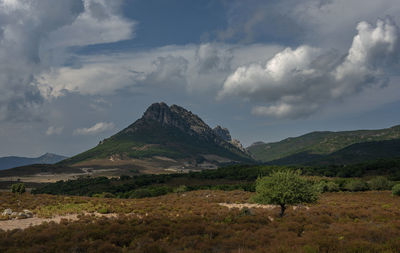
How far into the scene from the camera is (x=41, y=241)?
18.3 metres

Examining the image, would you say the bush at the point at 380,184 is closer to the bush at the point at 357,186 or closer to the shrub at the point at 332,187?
the bush at the point at 357,186

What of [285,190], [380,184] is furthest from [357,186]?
[285,190]

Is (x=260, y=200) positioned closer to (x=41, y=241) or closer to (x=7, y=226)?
(x=41, y=241)

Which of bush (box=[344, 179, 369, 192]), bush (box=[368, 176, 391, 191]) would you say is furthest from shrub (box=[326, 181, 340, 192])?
bush (box=[368, 176, 391, 191])

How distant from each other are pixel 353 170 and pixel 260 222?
357ft

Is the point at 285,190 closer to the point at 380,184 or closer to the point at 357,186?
the point at 357,186

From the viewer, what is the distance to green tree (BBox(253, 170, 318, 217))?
98.0 ft

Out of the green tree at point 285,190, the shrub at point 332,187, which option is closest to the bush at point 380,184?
the shrub at point 332,187

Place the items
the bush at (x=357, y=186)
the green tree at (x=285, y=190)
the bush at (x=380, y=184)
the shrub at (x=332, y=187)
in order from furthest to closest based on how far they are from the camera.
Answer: the shrub at (x=332, y=187) < the bush at (x=357, y=186) < the bush at (x=380, y=184) < the green tree at (x=285, y=190)

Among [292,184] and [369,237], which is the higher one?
[292,184]

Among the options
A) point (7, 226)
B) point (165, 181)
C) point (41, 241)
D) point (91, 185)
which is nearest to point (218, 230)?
point (41, 241)

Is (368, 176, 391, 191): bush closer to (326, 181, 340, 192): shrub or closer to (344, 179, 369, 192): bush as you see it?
(344, 179, 369, 192): bush

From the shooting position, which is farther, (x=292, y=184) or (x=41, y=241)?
(x=292, y=184)

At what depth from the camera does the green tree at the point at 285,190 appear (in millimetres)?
29859
